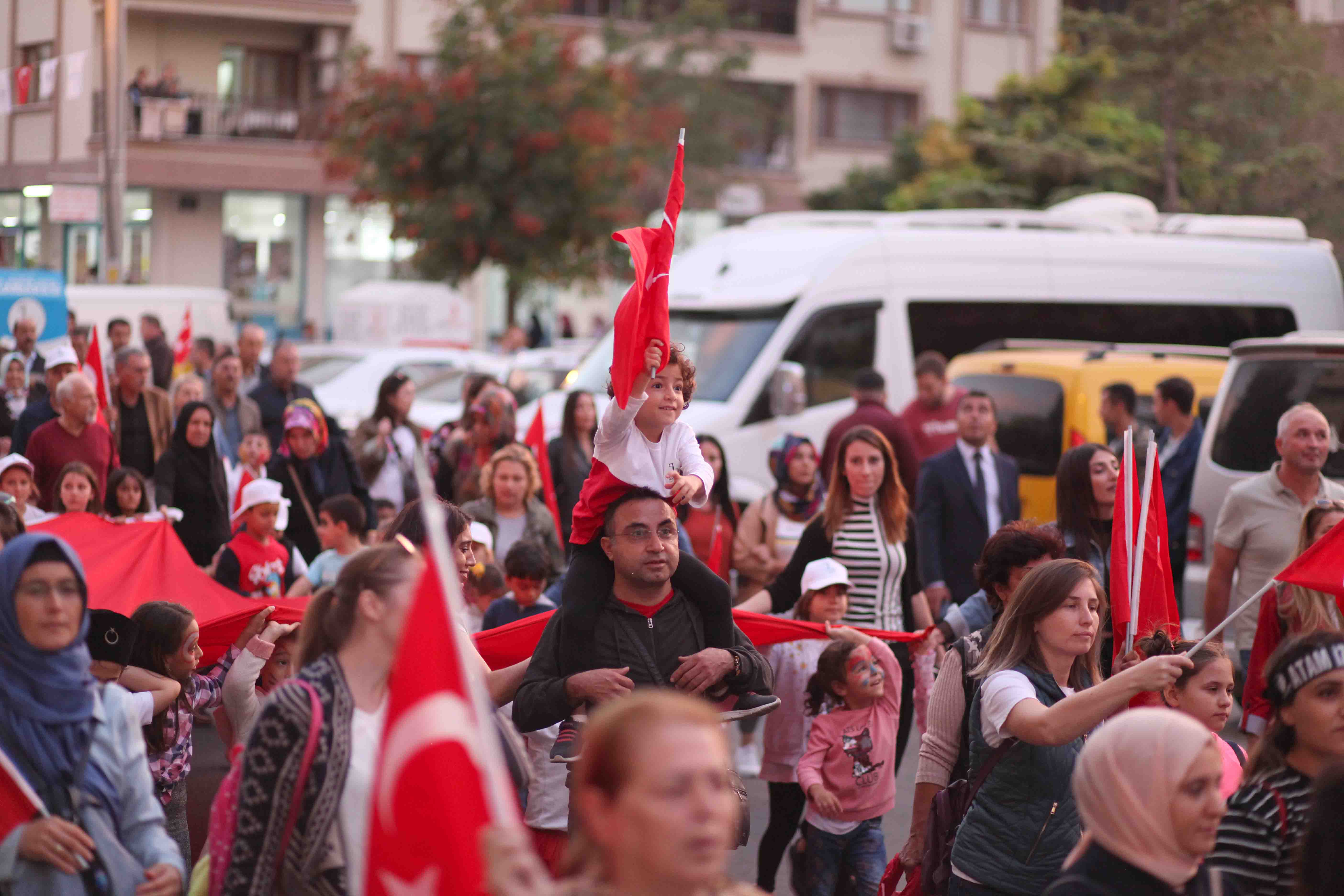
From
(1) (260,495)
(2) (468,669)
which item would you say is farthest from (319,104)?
(2) (468,669)

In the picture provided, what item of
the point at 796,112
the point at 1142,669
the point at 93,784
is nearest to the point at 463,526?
the point at 93,784

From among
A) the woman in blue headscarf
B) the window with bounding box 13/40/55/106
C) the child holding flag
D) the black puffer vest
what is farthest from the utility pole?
the black puffer vest

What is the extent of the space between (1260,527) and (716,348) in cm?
669

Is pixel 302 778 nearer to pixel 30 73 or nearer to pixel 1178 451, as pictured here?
pixel 1178 451

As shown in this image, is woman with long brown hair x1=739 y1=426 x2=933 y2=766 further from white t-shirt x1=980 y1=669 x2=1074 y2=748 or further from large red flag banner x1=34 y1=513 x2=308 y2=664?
white t-shirt x1=980 y1=669 x2=1074 y2=748

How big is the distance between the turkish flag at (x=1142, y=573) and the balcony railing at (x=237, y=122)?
31869 millimetres

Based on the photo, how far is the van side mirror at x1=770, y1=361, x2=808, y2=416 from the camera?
44.1ft

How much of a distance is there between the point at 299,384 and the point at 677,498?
923 cm

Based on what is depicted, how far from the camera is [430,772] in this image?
297 cm

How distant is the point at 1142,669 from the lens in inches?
169

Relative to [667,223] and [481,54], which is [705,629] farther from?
[481,54]

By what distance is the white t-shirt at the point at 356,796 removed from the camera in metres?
3.63

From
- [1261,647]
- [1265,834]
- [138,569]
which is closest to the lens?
[1265,834]

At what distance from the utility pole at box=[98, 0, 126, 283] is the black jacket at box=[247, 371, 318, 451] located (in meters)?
8.10
